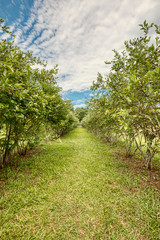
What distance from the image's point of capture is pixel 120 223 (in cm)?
260

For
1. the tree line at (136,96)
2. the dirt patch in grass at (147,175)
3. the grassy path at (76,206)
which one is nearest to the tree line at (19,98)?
the grassy path at (76,206)

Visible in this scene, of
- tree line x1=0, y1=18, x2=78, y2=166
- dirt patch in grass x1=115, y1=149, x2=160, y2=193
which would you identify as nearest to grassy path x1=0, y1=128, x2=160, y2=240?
dirt patch in grass x1=115, y1=149, x2=160, y2=193

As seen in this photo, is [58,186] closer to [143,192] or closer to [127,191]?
[127,191]

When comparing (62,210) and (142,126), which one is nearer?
(62,210)

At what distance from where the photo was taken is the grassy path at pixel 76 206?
2.39 meters

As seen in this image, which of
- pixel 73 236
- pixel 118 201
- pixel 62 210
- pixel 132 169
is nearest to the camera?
pixel 73 236

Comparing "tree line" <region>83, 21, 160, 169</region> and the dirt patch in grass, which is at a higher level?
"tree line" <region>83, 21, 160, 169</region>

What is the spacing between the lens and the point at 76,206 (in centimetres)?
309

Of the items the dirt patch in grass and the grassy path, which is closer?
the grassy path

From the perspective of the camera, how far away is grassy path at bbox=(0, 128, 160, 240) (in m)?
2.39

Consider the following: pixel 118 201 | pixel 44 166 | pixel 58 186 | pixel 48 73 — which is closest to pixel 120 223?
pixel 118 201

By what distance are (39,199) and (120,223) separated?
262 centimetres

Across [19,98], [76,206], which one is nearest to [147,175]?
[76,206]

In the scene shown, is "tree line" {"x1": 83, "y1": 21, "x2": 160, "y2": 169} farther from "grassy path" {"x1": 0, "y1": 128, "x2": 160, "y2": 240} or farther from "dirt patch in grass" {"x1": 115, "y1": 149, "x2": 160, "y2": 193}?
"grassy path" {"x1": 0, "y1": 128, "x2": 160, "y2": 240}
